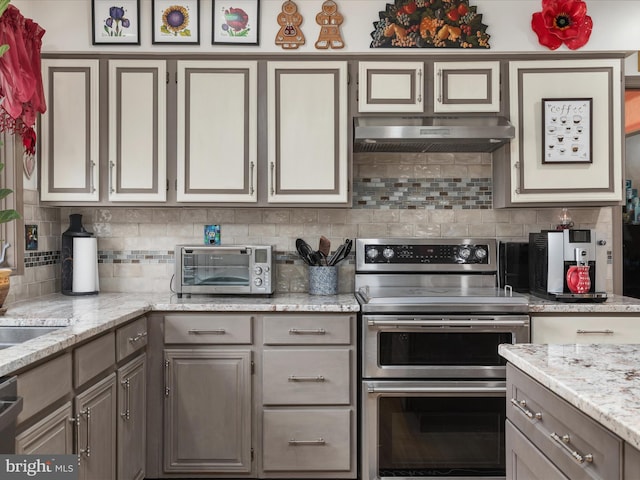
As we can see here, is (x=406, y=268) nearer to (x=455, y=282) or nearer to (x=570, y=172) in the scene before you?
(x=455, y=282)

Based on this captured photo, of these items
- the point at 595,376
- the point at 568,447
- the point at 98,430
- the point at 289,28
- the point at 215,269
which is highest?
the point at 289,28

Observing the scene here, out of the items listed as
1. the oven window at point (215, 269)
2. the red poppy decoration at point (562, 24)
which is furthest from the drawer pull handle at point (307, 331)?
the red poppy decoration at point (562, 24)

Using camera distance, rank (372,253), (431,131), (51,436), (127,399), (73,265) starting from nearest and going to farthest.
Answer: (51,436)
(127,399)
(431,131)
(73,265)
(372,253)

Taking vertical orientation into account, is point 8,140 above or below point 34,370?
above

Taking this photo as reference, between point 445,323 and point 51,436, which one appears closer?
point 51,436

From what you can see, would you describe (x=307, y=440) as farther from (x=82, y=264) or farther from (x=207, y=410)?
(x=82, y=264)

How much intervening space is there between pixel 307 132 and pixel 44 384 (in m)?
1.79

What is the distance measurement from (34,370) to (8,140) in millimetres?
1471

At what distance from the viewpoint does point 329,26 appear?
294cm

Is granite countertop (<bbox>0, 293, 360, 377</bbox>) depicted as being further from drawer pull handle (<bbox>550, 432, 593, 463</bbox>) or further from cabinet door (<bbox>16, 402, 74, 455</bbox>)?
drawer pull handle (<bbox>550, 432, 593, 463</bbox>)

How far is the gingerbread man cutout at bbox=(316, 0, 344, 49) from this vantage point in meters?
2.94

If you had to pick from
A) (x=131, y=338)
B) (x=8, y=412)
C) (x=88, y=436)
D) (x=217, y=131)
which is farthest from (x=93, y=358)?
(x=217, y=131)

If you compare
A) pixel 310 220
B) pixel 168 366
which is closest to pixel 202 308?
pixel 168 366

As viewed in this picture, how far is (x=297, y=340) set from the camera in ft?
8.79
